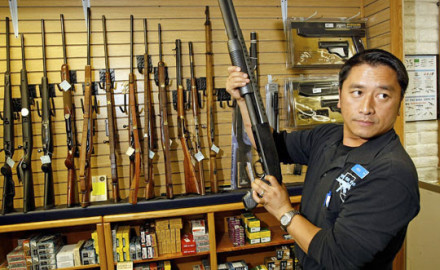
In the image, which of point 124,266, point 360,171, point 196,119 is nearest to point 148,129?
point 196,119

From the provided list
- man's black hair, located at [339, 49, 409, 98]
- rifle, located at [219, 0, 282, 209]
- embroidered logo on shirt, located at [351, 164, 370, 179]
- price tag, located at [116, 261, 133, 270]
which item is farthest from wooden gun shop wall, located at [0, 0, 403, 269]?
man's black hair, located at [339, 49, 409, 98]

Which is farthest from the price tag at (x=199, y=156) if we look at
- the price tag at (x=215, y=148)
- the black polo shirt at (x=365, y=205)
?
the black polo shirt at (x=365, y=205)

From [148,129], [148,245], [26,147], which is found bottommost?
[148,245]

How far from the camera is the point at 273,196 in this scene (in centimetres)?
108

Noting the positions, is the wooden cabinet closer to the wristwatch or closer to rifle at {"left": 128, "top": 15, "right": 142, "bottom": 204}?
Answer: rifle at {"left": 128, "top": 15, "right": 142, "bottom": 204}

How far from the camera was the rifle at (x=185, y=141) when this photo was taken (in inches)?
98.1

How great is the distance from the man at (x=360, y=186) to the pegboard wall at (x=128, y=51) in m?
1.58

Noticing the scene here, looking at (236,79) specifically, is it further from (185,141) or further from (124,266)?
(124,266)

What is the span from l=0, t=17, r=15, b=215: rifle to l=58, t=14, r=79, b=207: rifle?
1.31 feet

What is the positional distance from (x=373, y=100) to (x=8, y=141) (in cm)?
266

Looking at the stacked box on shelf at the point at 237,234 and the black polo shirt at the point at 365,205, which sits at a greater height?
the black polo shirt at the point at 365,205

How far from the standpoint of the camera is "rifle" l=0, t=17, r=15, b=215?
2275mm

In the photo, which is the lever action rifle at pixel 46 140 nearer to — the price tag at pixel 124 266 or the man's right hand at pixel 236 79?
the price tag at pixel 124 266

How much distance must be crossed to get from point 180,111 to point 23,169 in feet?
4.46
